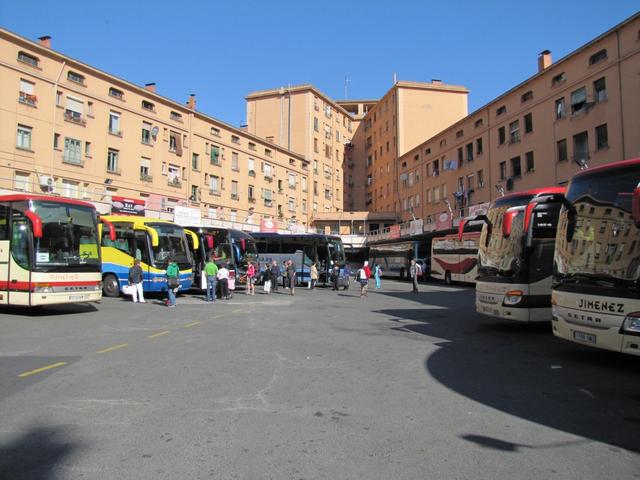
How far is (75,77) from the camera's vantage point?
115ft

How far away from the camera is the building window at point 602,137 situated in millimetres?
27125

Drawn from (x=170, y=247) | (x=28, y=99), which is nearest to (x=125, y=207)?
(x=28, y=99)

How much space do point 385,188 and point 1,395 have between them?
64237 millimetres

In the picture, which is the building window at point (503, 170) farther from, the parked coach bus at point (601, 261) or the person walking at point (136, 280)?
the parked coach bus at point (601, 261)

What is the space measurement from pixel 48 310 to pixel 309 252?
1715cm

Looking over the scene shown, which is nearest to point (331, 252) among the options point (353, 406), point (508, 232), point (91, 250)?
point (91, 250)

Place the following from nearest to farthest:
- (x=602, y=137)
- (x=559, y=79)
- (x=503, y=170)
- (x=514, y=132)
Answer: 1. (x=602, y=137)
2. (x=559, y=79)
3. (x=514, y=132)
4. (x=503, y=170)

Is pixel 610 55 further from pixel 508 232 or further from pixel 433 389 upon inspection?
pixel 433 389

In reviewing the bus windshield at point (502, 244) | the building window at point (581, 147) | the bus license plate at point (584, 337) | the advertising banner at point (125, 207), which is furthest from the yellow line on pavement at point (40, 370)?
the building window at point (581, 147)

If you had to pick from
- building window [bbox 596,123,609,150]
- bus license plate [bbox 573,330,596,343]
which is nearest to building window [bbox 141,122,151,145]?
building window [bbox 596,123,609,150]

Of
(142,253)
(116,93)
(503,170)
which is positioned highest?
(116,93)

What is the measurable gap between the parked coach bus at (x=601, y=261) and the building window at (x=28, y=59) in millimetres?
35349

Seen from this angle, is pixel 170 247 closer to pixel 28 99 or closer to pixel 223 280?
pixel 223 280

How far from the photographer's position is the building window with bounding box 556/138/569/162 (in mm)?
30703
